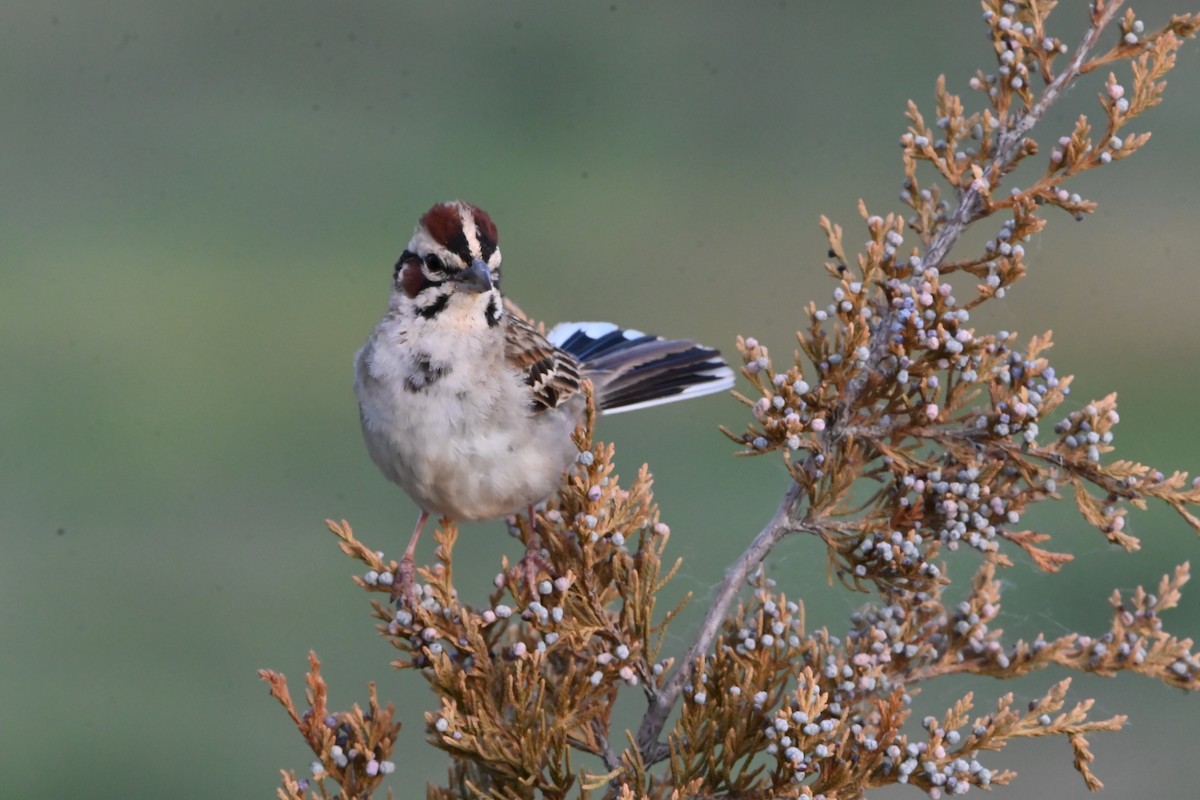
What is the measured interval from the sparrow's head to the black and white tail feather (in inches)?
19.9

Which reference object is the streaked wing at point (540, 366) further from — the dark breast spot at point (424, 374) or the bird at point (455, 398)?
the dark breast spot at point (424, 374)

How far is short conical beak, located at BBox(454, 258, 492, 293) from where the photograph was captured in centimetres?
278

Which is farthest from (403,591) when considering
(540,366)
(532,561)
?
(540,366)

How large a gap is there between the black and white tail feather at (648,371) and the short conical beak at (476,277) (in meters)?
0.64

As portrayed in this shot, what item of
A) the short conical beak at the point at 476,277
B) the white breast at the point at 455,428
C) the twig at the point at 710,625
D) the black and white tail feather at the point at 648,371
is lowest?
the twig at the point at 710,625

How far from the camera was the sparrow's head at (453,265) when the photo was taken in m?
2.74

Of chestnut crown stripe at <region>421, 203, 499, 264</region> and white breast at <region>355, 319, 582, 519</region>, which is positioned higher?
chestnut crown stripe at <region>421, 203, 499, 264</region>

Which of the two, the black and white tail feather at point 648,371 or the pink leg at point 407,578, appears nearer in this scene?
the pink leg at point 407,578

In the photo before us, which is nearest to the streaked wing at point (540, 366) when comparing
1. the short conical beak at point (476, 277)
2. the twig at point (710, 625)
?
the short conical beak at point (476, 277)

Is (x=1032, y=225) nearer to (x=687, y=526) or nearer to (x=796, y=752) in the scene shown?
(x=796, y=752)

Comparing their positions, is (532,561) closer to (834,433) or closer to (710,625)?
(710,625)

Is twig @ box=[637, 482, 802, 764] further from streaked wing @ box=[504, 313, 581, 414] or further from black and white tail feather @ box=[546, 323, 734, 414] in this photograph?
black and white tail feather @ box=[546, 323, 734, 414]

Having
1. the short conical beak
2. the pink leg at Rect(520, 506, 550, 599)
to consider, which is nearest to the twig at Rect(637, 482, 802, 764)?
the pink leg at Rect(520, 506, 550, 599)

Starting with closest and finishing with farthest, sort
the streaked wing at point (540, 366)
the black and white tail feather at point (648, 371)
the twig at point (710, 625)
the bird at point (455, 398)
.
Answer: the twig at point (710, 625) → the bird at point (455, 398) → the streaked wing at point (540, 366) → the black and white tail feather at point (648, 371)
